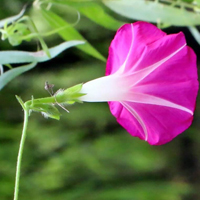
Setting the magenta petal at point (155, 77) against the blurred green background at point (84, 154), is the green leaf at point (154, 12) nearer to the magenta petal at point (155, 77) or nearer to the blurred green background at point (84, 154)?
the magenta petal at point (155, 77)

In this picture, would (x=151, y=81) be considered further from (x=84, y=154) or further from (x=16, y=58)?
(x=84, y=154)

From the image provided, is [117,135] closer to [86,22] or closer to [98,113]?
[98,113]

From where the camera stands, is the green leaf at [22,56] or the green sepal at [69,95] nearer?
the green sepal at [69,95]

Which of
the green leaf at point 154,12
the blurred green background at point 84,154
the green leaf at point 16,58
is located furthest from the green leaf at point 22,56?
the blurred green background at point 84,154

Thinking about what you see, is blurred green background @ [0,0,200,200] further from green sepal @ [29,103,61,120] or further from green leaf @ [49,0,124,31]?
green sepal @ [29,103,61,120]

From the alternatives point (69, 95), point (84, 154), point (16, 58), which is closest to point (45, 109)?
point (69, 95)

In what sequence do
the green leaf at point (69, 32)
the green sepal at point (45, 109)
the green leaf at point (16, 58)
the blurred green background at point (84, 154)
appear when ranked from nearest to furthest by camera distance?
the green sepal at point (45, 109) < the green leaf at point (16, 58) < the green leaf at point (69, 32) < the blurred green background at point (84, 154)
